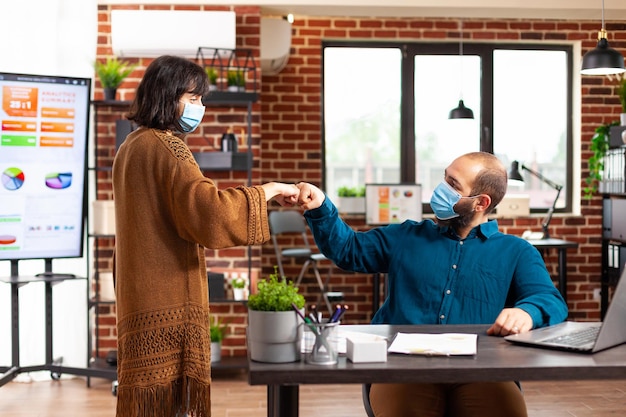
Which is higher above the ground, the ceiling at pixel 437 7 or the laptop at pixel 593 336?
the ceiling at pixel 437 7

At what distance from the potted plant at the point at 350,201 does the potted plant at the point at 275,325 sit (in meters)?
5.06

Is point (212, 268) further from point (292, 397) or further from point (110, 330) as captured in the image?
point (292, 397)

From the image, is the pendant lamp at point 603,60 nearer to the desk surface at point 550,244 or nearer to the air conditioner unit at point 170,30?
the desk surface at point 550,244

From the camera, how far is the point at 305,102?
6840 millimetres

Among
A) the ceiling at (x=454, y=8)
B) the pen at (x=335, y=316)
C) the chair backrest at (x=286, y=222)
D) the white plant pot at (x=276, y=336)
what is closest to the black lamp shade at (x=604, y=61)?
the ceiling at (x=454, y=8)

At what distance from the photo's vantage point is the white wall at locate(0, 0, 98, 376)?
4629mm

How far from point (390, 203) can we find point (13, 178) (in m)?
3.26

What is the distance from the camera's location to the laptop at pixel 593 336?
1.89m

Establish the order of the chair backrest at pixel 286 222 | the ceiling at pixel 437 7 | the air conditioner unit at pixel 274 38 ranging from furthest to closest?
the chair backrest at pixel 286 222, the air conditioner unit at pixel 274 38, the ceiling at pixel 437 7

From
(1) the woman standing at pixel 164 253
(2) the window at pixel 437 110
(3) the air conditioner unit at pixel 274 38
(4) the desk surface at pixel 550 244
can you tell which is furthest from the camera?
(2) the window at pixel 437 110

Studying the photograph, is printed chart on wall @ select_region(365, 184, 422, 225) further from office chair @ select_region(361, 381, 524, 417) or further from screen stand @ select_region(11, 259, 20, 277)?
office chair @ select_region(361, 381, 524, 417)

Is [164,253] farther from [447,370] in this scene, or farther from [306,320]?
[447,370]

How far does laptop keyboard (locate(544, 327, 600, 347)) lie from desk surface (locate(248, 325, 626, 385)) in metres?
0.11

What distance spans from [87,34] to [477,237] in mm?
3122
